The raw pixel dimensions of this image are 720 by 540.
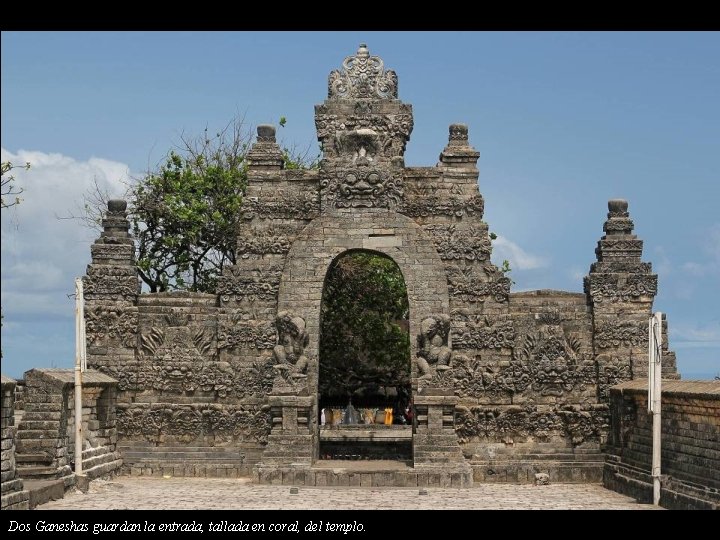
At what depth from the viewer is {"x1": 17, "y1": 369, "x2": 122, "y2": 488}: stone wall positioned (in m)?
17.2

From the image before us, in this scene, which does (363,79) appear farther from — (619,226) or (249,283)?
(619,226)

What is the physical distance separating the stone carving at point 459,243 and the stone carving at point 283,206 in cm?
200

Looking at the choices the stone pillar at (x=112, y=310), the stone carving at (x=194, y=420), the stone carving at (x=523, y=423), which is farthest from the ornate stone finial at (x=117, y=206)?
the stone carving at (x=523, y=423)

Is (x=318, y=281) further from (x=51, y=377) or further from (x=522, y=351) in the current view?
(x=51, y=377)

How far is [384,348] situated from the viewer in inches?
1064

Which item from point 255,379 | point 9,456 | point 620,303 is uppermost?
point 620,303

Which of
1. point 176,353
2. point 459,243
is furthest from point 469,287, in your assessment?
point 176,353

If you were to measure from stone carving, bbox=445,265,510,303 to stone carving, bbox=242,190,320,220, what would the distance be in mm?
2571

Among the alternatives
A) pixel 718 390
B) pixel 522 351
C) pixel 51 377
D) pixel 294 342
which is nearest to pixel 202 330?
pixel 294 342

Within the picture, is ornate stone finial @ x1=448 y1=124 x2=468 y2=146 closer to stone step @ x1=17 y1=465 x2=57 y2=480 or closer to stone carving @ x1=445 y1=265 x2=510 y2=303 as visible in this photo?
stone carving @ x1=445 y1=265 x2=510 y2=303

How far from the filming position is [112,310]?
21.4 meters

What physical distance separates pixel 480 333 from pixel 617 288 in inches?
95.7

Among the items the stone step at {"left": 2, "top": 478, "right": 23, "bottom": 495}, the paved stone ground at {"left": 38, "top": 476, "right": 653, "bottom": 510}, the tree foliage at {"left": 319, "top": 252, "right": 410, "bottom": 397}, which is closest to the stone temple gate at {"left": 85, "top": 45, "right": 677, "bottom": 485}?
the paved stone ground at {"left": 38, "top": 476, "right": 653, "bottom": 510}

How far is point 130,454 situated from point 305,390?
10.6ft
